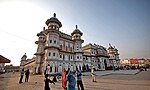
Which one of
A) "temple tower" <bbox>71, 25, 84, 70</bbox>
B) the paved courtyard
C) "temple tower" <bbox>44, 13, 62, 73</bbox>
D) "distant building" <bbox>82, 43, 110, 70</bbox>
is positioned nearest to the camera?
the paved courtyard

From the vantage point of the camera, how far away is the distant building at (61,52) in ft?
102

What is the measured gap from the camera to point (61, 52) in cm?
3594

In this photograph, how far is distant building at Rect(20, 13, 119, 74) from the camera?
31219 mm

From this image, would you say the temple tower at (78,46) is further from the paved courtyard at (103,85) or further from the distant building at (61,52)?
the paved courtyard at (103,85)

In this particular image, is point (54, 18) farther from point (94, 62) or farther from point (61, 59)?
point (94, 62)

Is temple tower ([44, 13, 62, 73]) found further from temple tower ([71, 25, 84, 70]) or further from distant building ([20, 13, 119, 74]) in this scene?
temple tower ([71, 25, 84, 70])

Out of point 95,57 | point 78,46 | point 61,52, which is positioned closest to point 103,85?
point 61,52

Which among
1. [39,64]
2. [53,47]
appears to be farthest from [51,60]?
[39,64]

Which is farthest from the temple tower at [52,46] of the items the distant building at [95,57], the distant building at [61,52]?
the distant building at [95,57]

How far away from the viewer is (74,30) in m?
42.9

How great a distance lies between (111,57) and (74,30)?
3398 centimetres

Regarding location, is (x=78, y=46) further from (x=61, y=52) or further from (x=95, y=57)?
(x=95, y=57)

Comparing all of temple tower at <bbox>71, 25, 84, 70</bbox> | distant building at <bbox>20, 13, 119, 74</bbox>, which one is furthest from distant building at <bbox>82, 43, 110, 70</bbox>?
temple tower at <bbox>71, 25, 84, 70</bbox>

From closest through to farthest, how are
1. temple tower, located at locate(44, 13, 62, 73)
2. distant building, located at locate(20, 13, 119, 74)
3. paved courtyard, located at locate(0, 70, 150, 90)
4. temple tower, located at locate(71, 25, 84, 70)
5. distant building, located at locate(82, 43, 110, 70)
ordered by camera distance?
paved courtyard, located at locate(0, 70, 150, 90) → temple tower, located at locate(44, 13, 62, 73) → distant building, located at locate(20, 13, 119, 74) → temple tower, located at locate(71, 25, 84, 70) → distant building, located at locate(82, 43, 110, 70)
